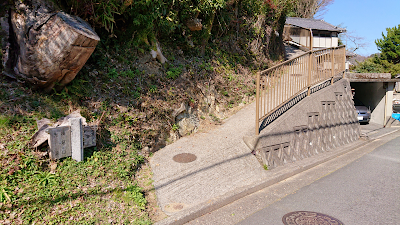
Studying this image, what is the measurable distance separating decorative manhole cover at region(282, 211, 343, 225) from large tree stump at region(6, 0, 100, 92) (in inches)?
186

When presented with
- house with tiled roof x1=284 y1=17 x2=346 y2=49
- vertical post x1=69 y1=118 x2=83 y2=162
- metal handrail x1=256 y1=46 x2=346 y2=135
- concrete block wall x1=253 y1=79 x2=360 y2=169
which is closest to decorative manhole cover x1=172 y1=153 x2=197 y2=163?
concrete block wall x1=253 y1=79 x2=360 y2=169

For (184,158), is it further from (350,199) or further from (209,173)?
(350,199)

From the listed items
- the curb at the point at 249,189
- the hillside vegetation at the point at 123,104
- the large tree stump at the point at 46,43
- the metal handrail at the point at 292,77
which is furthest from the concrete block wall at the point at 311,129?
the large tree stump at the point at 46,43

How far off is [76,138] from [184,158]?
2448 millimetres

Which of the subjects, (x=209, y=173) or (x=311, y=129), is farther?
(x=311, y=129)

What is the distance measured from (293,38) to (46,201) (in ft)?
85.3

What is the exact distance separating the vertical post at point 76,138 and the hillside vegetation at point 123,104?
15cm

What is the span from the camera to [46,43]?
4.64 meters

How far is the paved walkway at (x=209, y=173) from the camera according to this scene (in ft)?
14.0

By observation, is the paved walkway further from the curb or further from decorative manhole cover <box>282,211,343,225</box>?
decorative manhole cover <box>282,211,343,225</box>

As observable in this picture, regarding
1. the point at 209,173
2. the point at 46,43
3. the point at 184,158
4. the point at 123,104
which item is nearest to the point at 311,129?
the point at 209,173

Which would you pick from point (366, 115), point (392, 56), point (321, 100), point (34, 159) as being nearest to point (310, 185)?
point (321, 100)

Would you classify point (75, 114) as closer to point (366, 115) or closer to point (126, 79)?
point (126, 79)

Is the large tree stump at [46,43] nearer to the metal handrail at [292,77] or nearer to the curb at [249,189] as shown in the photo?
the curb at [249,189]
